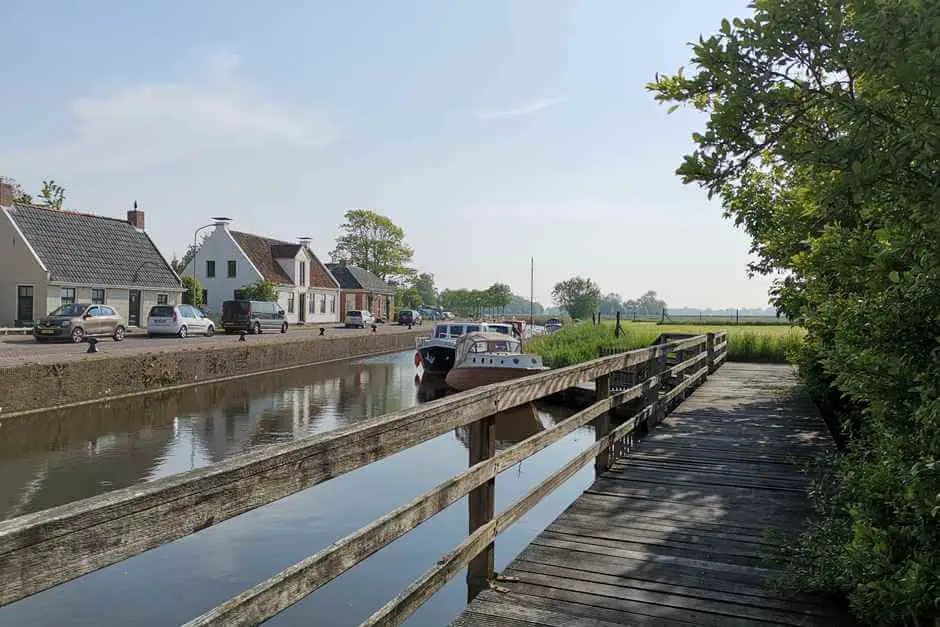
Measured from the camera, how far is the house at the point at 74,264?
122 feet

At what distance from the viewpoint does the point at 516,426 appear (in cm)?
2061

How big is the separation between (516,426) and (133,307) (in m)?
31.2

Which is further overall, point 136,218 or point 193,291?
point 193,291

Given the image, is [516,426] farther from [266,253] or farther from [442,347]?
[266,253]

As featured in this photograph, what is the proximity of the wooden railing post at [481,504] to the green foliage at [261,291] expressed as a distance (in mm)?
52666

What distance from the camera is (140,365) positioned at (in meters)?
22.8

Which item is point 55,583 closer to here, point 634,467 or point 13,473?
point 634,467

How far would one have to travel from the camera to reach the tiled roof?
60844 millimetres

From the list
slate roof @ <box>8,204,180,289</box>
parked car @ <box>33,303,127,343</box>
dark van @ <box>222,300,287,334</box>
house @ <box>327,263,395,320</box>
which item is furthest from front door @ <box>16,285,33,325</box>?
house @ <box>327,263,395,320</box>

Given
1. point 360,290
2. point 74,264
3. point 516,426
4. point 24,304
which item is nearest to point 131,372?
point 516,426

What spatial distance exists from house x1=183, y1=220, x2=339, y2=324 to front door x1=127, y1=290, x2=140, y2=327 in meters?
14.4

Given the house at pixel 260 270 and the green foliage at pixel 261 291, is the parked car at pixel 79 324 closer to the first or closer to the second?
the green foliage at pixel 261 291

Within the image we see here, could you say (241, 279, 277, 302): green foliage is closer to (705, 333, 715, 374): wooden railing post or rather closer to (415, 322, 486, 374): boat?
(415, 322, 486, 374): boat

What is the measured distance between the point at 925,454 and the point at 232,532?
9394 mm
